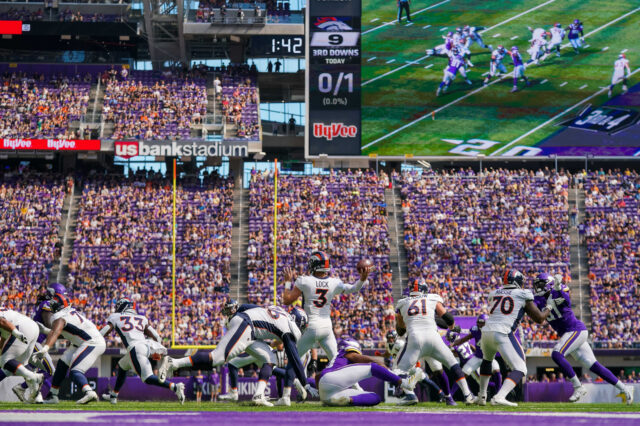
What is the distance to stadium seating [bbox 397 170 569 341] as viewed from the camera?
3969 centimetres

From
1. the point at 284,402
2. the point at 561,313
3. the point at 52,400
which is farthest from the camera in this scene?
the point at 561,313

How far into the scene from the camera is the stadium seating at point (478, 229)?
3969cm

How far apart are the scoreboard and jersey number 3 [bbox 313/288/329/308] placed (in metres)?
30.0

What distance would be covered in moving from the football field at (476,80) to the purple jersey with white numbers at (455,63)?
1.08 ft

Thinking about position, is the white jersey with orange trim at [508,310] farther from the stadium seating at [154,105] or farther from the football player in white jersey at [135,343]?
the stadium seating at [154,105]

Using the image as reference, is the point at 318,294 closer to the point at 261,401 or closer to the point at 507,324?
the point at 261,401

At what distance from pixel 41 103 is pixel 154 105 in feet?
17.4

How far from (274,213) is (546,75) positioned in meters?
15.3

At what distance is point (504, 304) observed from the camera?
15.7 meters

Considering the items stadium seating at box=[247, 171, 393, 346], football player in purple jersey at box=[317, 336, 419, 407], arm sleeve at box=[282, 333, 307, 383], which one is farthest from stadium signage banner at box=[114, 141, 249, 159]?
football player in purple jersey at box=[317, 336, 419, 407]

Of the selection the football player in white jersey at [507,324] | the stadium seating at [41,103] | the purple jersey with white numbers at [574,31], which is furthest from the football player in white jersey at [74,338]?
the purple jersey with white numbers at [574,31]

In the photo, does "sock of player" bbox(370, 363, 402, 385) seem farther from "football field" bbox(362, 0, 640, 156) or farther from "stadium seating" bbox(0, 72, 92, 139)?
"stadium seating" bbox(0, 72, 92, 139)

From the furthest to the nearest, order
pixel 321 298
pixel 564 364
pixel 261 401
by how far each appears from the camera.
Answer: pixel 564 364, pixel 321 298, pixel 261 401

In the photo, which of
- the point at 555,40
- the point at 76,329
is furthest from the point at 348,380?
the point at 555,40
